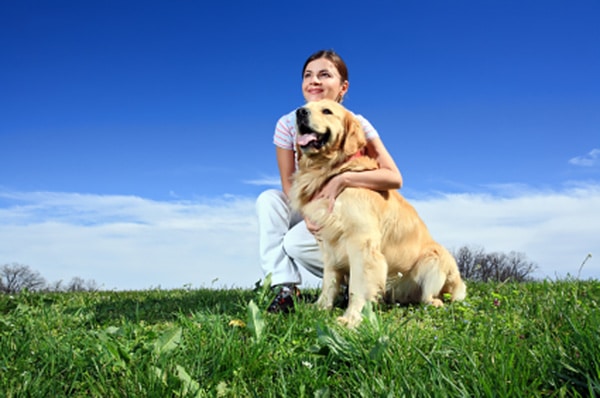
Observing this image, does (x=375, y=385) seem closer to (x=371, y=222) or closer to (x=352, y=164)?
(x=371, y=222)

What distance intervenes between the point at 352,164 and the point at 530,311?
1.98 metres

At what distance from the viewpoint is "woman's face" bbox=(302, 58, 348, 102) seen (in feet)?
17.8

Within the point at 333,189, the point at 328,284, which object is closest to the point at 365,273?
the point at 328,284

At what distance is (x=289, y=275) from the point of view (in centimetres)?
552

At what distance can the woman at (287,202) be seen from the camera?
5398 mm

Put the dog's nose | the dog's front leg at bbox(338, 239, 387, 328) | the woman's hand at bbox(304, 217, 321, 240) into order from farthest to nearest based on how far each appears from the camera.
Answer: the woman's hand at bbox(304, 217, 321, 240) → the dog's nose → the dog's front leg at bbox(338, 239, 387, 328)

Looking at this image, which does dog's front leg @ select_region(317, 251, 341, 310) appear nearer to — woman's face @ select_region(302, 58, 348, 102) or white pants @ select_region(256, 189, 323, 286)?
white pants @ select_region(256, 189, 323, 286)

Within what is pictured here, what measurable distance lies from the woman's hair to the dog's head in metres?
0.86

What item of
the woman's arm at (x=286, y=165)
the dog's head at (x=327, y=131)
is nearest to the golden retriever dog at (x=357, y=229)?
the dog's head at (x=327, y=131)

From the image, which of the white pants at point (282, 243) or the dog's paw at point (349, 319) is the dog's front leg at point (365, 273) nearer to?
the dog's paw at point (349, 319)

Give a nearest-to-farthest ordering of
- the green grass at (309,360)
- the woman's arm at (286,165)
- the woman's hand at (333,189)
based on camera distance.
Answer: the green grass at (309,360) → the woman's hand at (333,189) → the woman's arm at (286,165)

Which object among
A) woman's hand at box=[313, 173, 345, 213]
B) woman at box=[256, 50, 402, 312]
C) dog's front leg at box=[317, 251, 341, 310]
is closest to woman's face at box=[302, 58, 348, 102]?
woman at box=[256, 50, 402, 312]

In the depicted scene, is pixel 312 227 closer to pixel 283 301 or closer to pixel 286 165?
pixel 283 301

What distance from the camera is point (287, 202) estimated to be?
5781 mm
